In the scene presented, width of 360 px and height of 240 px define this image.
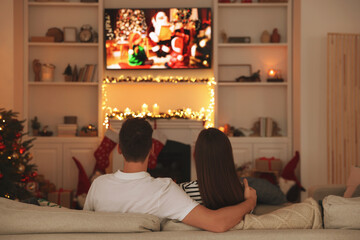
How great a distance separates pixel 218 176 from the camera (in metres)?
2.14

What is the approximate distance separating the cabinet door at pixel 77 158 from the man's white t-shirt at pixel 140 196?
396cm

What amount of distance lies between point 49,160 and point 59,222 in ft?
14.2

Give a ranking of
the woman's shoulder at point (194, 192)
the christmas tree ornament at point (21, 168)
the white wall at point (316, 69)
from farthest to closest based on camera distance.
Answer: the white wall at point (316, 69)
the christmas tree ornament at point (21, 168)
the woman's shoulder at point (194, 192)

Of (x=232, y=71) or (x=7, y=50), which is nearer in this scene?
(x=7, y=50)

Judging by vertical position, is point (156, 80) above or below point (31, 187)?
above

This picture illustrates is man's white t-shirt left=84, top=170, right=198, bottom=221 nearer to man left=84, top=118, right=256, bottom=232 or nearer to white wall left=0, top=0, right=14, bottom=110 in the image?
man left=84, top=118, right=256, bottom=232

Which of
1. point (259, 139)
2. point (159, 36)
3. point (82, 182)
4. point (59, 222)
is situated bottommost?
point (82, 182)

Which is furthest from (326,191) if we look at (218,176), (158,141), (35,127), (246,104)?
(35,127)

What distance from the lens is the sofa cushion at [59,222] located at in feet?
6.03

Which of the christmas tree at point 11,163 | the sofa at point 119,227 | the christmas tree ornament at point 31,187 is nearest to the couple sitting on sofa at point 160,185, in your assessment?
the sofa at point 119,227

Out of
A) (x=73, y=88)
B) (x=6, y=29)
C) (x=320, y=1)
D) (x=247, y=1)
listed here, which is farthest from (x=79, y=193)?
(x=320, y=1)

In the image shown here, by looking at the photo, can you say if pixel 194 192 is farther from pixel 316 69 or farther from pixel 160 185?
pixel 316 69

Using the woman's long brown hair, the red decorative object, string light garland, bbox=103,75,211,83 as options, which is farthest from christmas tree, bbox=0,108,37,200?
the woman's long brown hair

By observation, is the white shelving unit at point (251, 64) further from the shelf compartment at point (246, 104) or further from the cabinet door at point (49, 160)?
the cabinet door at point (49, 160)
